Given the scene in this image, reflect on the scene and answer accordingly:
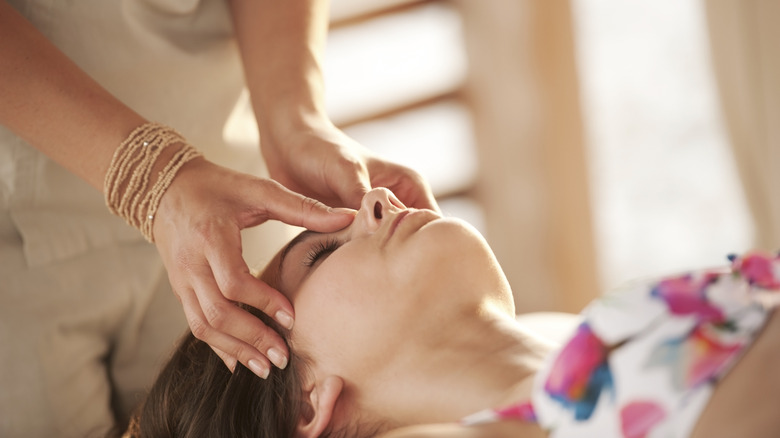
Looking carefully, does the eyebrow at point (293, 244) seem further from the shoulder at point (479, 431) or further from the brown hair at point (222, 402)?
the shoulder at point (479, 431)

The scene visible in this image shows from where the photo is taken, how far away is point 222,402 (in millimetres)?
1472

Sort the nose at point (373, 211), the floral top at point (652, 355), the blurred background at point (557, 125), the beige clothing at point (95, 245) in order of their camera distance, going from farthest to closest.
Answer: the blurred background at point (557, 125)
the beige clothing at point (95, 245)
the nose at point (373, 211)
the floral top at point (652, 355)

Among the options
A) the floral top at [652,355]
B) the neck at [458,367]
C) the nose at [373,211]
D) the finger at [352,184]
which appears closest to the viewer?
the floral top at [652,355]

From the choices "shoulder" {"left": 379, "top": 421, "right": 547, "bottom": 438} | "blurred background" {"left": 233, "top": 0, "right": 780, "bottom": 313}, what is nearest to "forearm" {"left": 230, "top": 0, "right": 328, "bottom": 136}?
"shoulder" {"left": 379, "top": 421, "right": 547, "bottom": 438}

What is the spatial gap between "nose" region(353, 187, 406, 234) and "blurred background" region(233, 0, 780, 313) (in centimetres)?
157

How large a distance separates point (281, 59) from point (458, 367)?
816mm

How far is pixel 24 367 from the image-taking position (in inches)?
62.6

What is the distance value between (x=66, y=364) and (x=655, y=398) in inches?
47.0

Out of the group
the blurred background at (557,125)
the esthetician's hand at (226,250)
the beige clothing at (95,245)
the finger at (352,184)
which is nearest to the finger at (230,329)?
the esthetician's hand at (226,250)

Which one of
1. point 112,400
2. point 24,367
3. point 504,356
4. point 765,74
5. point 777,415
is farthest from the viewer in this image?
point 765,74

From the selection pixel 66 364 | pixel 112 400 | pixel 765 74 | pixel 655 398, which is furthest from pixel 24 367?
pixel 765 74

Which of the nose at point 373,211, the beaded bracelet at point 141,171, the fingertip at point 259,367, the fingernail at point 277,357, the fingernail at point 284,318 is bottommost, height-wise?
the fingertip at point 259,367

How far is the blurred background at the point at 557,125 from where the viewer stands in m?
2.87

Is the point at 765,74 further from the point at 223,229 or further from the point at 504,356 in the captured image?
the point at 223,229
